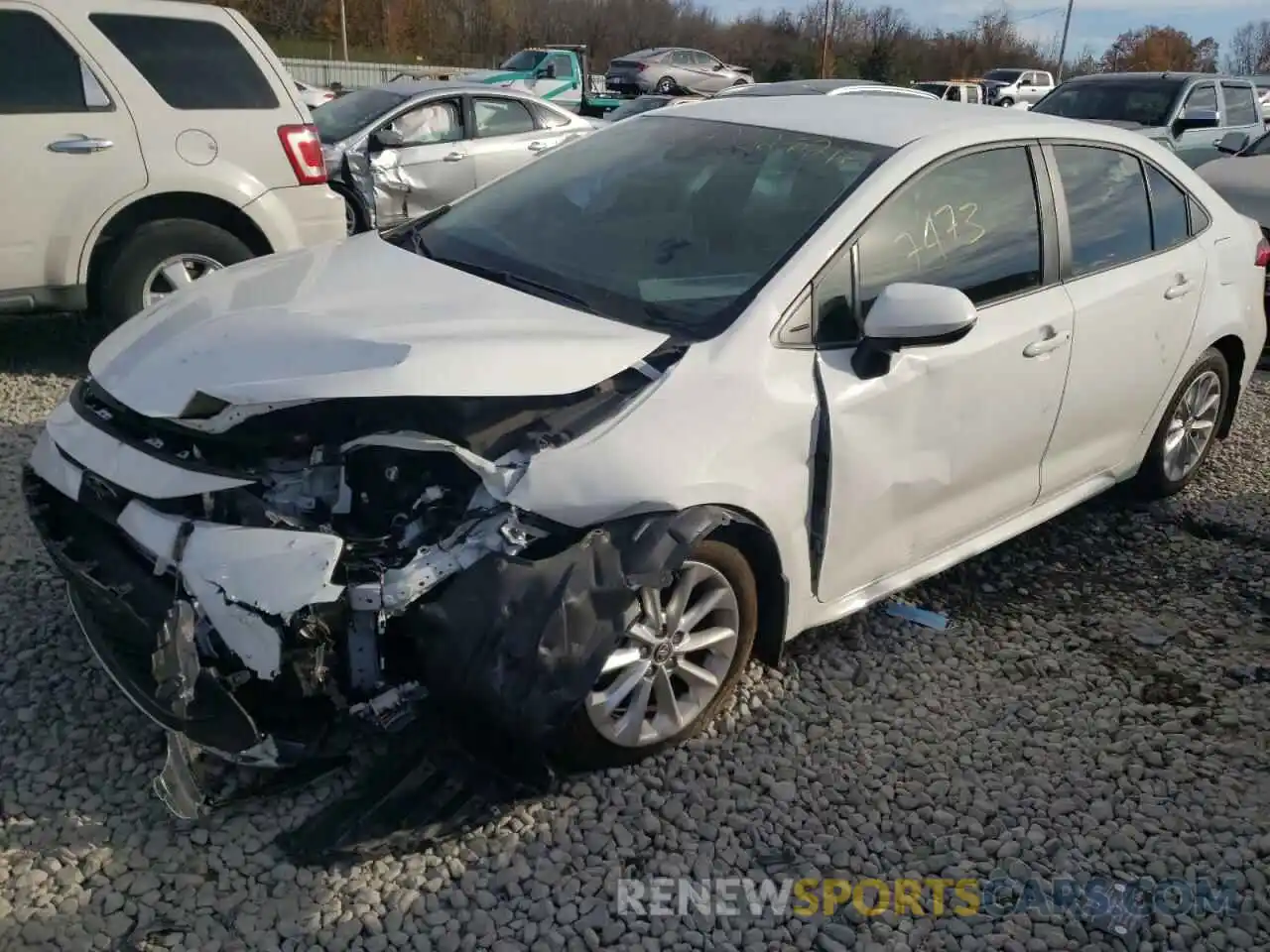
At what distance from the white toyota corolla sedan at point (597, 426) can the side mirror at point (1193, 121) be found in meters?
9.38

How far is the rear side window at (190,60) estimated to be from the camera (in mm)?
5699

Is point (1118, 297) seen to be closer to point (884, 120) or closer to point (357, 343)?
point (884, 120)

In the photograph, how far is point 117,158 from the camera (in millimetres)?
5566

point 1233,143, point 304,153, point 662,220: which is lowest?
point 1233,143

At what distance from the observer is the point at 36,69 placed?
216 inches

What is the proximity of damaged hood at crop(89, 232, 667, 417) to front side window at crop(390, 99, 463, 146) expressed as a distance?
663 cm

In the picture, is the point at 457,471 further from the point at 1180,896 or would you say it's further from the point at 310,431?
the point at 1180,896

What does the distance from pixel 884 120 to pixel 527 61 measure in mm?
20146

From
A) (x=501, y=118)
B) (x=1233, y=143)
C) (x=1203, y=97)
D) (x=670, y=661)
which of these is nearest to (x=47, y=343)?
(x=501, y=118)

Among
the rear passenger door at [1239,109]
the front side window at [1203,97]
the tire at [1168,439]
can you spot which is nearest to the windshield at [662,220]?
the tire at [1168,439]

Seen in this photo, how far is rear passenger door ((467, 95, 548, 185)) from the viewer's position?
32.0 ft

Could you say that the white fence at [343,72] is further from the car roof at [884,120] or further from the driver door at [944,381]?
the driver door at [944,381]

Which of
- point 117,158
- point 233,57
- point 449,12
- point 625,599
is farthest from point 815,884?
point 449,12

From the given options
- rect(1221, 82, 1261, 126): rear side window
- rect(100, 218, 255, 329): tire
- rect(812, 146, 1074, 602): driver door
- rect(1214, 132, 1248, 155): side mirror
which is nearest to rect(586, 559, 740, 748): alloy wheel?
rect(812, 146, 1074, 602): driver door
